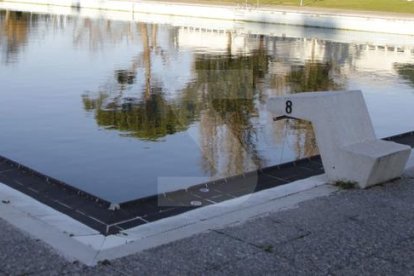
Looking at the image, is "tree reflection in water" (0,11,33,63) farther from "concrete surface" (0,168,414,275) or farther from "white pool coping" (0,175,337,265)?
"concrete surface" (0,168,414,275)

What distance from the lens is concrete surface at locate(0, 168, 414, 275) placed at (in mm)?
4703

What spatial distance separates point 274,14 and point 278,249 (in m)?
31.0

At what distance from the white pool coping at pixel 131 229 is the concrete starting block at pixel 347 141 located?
281 millimetres

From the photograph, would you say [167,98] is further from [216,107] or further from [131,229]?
[131,229]

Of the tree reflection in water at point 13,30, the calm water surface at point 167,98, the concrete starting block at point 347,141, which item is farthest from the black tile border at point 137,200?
the tree reflection in water at point 13,30

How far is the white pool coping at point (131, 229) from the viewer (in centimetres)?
512

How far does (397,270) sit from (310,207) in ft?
4.75

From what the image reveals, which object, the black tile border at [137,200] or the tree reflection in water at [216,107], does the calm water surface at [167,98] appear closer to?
the tree reflection in water at [216,107]

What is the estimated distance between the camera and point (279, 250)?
5.07 m

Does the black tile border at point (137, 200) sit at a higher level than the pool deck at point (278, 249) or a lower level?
lower

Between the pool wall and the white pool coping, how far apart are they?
25.7 meters

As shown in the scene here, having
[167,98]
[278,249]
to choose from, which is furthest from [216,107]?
[278,249]

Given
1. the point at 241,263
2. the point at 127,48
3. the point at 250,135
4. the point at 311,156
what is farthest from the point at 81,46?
the point at 241,263

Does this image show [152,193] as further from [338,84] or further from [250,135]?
[338,84]
